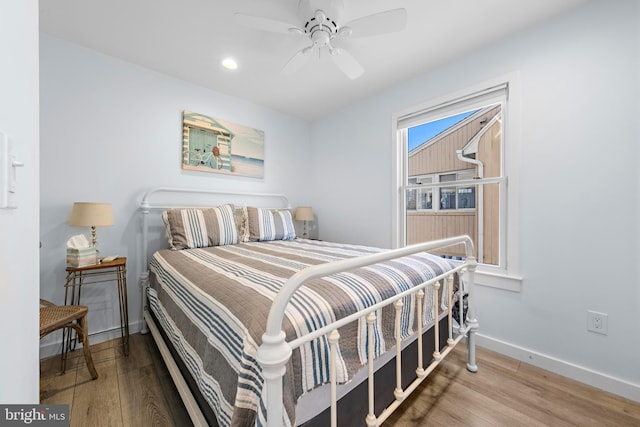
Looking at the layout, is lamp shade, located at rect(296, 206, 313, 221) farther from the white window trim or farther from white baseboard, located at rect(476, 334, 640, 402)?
white baseboard, located at rect(476, 334, 640, 402)

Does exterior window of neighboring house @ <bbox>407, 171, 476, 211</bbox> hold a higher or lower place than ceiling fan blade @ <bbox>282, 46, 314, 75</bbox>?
lower

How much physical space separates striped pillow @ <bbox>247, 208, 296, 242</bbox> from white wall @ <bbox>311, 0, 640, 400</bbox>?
197 cm

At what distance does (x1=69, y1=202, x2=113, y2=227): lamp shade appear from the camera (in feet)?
5.87

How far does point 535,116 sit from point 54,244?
374cm

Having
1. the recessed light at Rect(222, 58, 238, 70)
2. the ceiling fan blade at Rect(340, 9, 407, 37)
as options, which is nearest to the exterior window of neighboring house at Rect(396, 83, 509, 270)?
the ceiling fan blade at Rect(340, 9, 407, 37)

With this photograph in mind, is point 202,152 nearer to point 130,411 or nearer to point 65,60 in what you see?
point 65,60

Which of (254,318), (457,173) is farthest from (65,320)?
(457,173)

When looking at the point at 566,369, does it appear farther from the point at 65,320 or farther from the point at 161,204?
the point at 161,204

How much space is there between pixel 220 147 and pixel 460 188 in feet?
8.24

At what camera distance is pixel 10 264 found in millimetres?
570

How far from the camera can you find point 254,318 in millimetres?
809

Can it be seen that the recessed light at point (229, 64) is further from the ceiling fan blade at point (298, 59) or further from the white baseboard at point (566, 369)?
the white baseboard at point (566, 369)

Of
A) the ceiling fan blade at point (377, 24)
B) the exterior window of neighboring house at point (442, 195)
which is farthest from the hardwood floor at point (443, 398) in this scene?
the ceiling fan blade at point (377, 24)

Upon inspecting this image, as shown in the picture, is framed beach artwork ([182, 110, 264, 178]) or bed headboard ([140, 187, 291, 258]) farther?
framed beach artwork ([182, 110, 264, 178])
